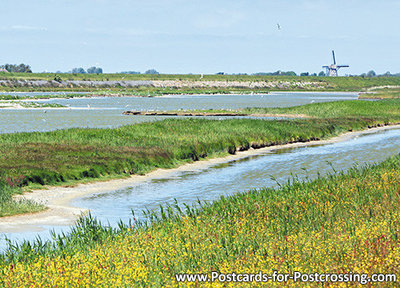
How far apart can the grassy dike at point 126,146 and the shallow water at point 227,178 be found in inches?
93.9

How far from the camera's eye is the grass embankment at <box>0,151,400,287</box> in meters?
11.0

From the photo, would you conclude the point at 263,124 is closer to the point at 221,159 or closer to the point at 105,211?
the point at 221,159

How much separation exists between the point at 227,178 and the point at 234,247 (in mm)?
20275

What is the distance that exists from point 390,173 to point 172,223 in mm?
10389

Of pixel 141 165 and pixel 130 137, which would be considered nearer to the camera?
pixel 141 165

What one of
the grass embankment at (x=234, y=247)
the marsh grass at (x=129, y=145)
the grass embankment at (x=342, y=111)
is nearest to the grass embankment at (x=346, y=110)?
the grass embankment at (x=342, y=111)

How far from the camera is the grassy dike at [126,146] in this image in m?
30.3

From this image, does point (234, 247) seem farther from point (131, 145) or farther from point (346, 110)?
point (346, 110)

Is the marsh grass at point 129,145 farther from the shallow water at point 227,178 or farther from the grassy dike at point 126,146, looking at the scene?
the shallow water at point 227,178

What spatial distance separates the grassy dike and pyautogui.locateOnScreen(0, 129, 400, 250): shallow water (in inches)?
93.9

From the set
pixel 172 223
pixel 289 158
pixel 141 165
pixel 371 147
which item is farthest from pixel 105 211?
pixel 371 147

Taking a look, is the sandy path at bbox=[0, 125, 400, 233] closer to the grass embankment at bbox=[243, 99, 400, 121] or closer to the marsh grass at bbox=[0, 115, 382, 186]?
the marsh grass at bbox=[0, 115, 382, 186]

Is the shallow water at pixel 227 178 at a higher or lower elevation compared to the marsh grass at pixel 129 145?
lower

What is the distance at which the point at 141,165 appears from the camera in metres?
34.5
